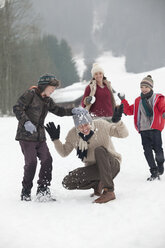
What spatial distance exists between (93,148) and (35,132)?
79cm

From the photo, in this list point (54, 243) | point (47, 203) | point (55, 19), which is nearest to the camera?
point (54, 243)

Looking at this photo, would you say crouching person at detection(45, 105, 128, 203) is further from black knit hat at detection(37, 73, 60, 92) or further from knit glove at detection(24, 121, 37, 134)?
black knit hat at detection(37, 73, 60, 92)

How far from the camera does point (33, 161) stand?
161 inches

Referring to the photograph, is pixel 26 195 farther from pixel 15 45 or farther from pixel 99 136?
pixel 15 45

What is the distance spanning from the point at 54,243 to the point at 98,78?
3.59 meters

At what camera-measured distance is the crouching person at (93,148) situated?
3.91 meters

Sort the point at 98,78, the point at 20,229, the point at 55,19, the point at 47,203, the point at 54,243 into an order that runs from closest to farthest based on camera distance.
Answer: the point at 54,243 → the point at 20,229 → the point at 47,203 → the point at 98,78 → the point at 55,19

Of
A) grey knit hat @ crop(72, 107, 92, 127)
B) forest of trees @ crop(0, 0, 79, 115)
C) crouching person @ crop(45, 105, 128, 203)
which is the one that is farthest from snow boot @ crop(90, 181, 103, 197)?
forest of trees @ crop(0, 0, 79, 115)

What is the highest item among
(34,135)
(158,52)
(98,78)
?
(158,52)

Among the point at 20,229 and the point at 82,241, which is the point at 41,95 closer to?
the point at 20,229

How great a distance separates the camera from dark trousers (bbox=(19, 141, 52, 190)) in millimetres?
4066

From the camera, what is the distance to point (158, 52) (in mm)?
149750

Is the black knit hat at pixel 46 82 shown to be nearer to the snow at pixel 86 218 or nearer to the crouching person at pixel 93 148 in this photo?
the crouching person at pixel 93 148

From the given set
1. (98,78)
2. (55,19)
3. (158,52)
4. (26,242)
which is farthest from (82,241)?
(55,19)
